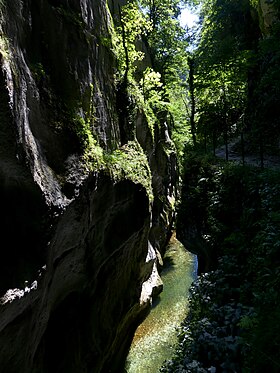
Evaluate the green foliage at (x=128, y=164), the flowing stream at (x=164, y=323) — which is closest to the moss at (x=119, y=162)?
the green foliage at (x=128, y=164)

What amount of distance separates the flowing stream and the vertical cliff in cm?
107

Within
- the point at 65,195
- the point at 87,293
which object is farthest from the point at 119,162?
the point at 87,293

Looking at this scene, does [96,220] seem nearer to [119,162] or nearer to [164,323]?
[119,162]

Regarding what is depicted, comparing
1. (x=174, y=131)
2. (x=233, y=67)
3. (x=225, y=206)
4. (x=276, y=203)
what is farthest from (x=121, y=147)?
(x=174, y=131)

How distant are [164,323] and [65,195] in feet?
34.1

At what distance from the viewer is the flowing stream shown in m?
12.1

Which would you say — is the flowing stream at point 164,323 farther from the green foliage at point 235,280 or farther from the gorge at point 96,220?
the green foliage at point 235,280

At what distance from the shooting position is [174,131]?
30.3 meters

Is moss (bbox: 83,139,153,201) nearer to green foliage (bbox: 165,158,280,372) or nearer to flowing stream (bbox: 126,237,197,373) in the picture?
green foliage (bbox: 165,158,280,372)

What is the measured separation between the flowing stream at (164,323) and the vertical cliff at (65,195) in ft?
3.51

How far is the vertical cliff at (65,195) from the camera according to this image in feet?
16.5

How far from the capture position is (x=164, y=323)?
14312 millimetres

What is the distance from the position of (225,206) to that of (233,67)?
13.3m

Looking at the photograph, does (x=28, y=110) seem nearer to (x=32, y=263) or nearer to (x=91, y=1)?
(x=32, y=263)
